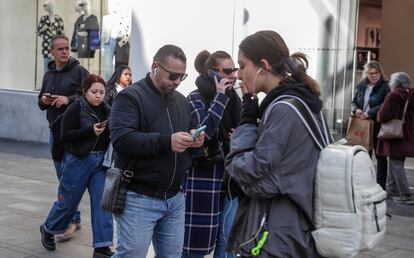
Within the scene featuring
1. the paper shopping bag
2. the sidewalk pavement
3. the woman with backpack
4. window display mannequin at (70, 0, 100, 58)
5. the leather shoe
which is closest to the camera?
the woman with backpack

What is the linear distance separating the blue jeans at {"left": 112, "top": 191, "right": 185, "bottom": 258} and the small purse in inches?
216

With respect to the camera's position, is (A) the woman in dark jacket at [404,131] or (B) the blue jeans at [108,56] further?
(B) the blue jeans at [108,56]

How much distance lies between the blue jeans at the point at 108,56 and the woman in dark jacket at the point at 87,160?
290 inches

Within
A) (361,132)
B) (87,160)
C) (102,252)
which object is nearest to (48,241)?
(102,252)

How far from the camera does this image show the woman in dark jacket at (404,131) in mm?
9133

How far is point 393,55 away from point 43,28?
751cm

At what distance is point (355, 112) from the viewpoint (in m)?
9.82

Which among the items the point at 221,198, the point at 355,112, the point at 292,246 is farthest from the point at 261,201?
the point at 355,112

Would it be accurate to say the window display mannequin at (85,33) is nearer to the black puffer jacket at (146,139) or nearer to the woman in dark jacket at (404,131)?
the woman in dark jacket at (404,131)

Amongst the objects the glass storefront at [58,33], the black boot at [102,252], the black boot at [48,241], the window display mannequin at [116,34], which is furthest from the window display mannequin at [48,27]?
the black boot at [102,252]

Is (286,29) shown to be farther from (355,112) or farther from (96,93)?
(96,93)

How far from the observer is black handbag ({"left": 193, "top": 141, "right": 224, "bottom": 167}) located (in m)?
4.79

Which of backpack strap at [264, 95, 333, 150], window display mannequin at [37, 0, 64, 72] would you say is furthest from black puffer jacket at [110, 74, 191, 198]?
window display mannequin at [37, 0, 64, 72]

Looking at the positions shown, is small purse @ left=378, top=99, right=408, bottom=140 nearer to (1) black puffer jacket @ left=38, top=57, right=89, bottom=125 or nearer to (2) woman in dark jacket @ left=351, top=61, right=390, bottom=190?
(2) woman in dark jacket @ left=351, top=61, right=390, bottom=190
